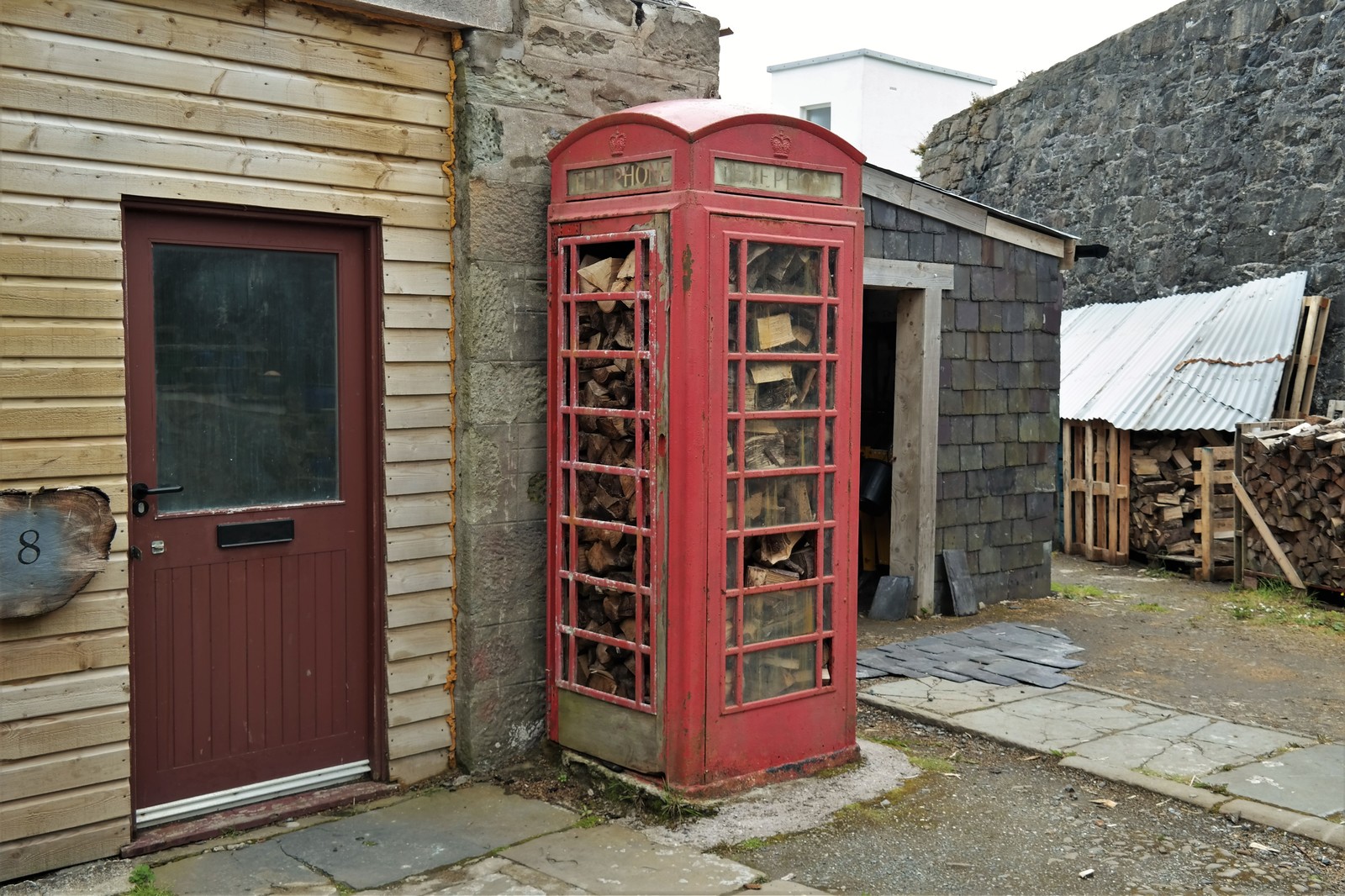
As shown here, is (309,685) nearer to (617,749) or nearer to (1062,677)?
(617,749)

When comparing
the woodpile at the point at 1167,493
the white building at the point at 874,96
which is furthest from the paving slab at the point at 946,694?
the white building at the point at 874,96

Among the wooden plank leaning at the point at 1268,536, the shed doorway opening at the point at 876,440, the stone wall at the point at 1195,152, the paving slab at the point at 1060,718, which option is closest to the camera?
the paving slab at the point at 1060,718

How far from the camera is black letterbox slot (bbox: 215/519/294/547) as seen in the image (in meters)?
4.80

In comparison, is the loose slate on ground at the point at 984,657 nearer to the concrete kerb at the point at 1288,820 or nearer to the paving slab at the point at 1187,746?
the paving slab at the point at 1187,746

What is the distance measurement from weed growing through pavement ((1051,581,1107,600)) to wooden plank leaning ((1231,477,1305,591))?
4.65 feet

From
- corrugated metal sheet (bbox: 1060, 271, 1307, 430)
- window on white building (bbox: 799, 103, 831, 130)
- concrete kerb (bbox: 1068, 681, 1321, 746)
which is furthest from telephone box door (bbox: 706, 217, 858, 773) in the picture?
window on white building (bbox: 799, 103, 831, 130)

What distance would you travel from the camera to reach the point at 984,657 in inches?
315

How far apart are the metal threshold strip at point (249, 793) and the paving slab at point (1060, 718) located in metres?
3.14

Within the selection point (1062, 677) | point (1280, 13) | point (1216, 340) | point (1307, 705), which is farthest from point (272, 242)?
point (1280, 13)

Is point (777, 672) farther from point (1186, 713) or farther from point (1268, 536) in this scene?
point (1268, 536)

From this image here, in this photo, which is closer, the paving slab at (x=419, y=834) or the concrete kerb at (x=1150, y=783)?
the paving slab at (x=419, y=834)

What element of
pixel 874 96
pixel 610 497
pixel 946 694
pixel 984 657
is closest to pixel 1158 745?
pixel 946 694

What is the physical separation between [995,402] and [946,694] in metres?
3.69

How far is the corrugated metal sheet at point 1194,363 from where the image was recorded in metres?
11.7
